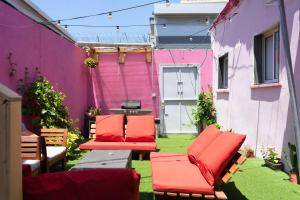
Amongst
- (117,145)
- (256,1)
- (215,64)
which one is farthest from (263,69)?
(215,64)

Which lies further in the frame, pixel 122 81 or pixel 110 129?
pixel 122 81

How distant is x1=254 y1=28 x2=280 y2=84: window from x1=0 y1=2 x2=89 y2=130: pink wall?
4.69 metres

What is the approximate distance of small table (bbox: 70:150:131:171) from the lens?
4855 millimetres

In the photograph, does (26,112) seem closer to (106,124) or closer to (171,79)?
(106,124)

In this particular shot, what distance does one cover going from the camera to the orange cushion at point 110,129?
901 centimetres

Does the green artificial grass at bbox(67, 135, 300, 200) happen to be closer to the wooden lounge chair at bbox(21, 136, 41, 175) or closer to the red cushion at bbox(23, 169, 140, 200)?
the wooden lounge chair at bbox(21, 136, 41, 175)

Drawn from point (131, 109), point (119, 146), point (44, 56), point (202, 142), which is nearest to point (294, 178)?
point (202, 142)

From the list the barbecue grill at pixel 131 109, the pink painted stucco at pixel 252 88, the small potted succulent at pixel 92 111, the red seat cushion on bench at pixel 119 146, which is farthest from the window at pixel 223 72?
the red seat cushion on bench at pixel 119 146

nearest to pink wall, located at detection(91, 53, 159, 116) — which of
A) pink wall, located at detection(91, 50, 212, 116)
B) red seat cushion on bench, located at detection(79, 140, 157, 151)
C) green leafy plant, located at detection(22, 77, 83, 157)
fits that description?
pink wall, located at detection(91, 50, 212, 116)

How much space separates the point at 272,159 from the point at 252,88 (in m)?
2.01

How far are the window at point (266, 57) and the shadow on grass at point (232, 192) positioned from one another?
8.73ft

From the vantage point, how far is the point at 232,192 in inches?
213

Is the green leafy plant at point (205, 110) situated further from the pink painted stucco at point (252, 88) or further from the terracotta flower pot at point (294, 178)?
the terracotta flower pot at point (294, 178)

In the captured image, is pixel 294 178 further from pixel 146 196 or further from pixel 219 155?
pixel 146 196
